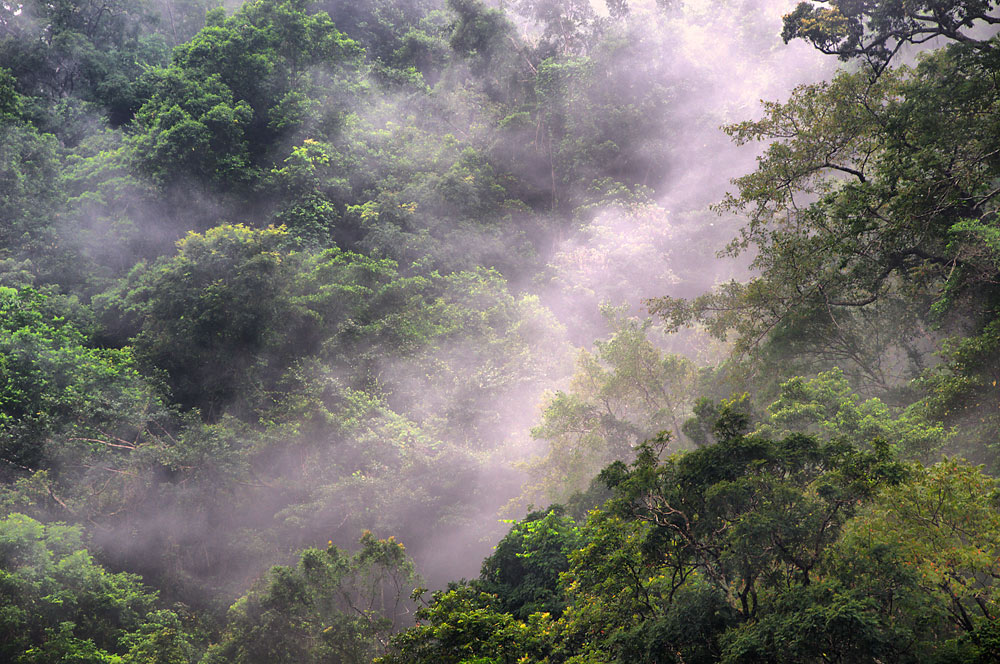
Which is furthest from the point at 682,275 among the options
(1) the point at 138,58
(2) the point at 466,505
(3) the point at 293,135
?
(1) the point at 138,58

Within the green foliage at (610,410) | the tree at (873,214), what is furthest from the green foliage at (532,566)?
the green foliage at (610,410)

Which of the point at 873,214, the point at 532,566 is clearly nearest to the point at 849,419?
the point at 873,214

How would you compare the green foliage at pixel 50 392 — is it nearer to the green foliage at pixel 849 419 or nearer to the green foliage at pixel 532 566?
the green foliage at pixel 532 566

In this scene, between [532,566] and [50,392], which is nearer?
[532,566]

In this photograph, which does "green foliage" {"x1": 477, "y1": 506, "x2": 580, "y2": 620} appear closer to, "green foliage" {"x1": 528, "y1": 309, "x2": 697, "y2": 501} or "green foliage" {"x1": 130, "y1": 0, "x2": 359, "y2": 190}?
"green foliage" {"x1": 528, "y1": 309, "x2": 697, "y2": 501}

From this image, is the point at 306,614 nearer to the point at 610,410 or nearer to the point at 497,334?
the point at 610,410

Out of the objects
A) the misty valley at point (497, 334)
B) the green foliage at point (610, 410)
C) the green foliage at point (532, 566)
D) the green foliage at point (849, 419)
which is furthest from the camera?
the green foliage at point (610, 410)

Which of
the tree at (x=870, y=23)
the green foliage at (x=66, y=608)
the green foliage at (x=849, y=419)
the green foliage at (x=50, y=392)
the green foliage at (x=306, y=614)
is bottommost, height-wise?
the green foliage at (x=849, y=419)

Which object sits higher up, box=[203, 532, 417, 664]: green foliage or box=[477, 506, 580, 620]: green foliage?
box=[203, 532, 417, 664]: green foliage

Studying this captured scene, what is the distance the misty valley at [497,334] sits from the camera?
253 inches

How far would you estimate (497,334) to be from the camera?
19375 mm

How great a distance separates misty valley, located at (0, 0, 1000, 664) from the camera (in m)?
6.41

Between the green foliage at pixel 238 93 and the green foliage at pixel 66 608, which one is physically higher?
the green foliage at pixel 238 93

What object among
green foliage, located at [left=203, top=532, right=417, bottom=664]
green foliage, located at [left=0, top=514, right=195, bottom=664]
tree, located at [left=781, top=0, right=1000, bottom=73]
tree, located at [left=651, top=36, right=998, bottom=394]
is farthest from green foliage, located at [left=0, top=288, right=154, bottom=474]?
tree, located at [left=781, top=0, right=1000, bottom=73]
